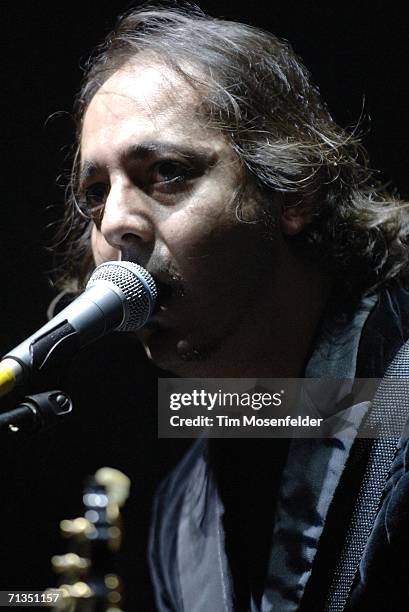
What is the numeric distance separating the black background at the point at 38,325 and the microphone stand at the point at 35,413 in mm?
608

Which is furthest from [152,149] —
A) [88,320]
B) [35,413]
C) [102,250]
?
[35,413]

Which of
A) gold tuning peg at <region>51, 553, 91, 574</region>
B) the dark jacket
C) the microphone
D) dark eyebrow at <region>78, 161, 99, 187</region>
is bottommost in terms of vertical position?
gold tuning peg at <region>51, 553, 91, 574</region>

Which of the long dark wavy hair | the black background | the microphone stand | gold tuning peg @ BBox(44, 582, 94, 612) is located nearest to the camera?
the microphone stand

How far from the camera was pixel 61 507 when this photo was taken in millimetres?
1531

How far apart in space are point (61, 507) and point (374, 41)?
38.8 inches

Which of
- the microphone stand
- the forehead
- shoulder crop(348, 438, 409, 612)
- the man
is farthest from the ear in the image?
the microphone stand

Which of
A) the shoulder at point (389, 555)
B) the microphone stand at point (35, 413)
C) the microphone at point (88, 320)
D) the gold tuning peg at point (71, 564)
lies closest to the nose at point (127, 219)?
the microphone at point (88, 320)

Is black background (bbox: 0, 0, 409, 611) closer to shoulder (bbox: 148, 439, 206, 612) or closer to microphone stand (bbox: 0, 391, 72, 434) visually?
shoulder (bbox: 148, 439, 206, 612)

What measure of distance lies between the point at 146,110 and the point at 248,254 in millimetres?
256

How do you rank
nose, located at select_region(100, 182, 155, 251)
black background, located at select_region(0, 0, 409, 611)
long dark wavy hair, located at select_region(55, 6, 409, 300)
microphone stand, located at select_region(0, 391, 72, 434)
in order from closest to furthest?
microphone stand, located at select_region(0, 391, 72, 434) < nose, located at select_region(100, 182, 155, 251) < long dark wavy hair, located at select_region(55, 6, 409, 300) < black background, located at select_region(0, 0, 409, 611)

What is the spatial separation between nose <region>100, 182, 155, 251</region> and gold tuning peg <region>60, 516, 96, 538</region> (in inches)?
21.1

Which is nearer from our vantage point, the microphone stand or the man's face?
the microphone stand

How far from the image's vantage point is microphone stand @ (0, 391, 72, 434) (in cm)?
83

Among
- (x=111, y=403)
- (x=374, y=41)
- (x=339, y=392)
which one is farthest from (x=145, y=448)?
(x=374, y=41)
